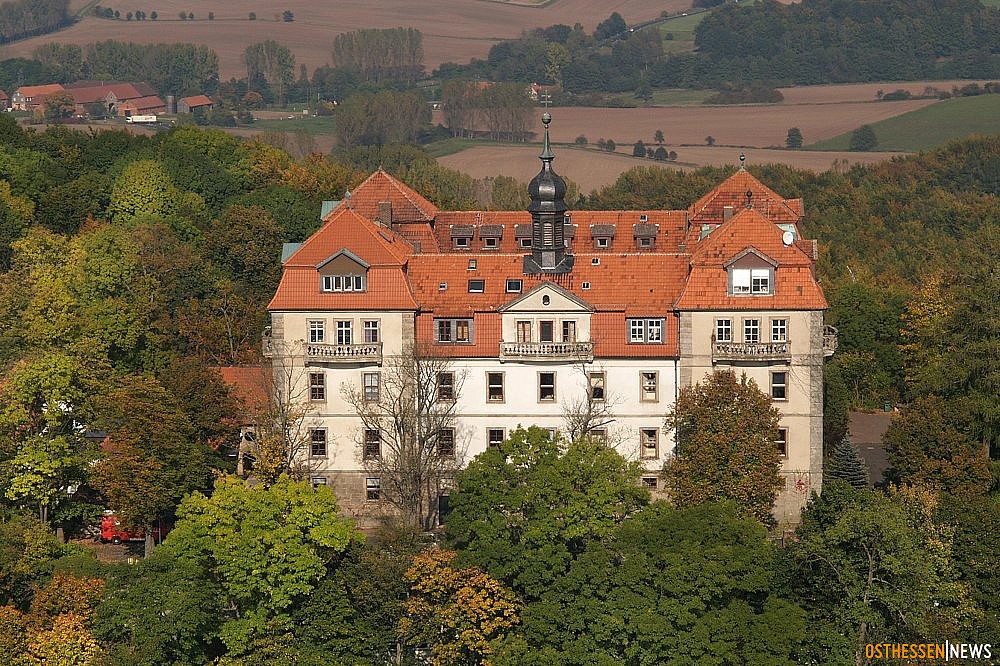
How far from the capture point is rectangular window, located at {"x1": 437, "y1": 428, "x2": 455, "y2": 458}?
310 ft

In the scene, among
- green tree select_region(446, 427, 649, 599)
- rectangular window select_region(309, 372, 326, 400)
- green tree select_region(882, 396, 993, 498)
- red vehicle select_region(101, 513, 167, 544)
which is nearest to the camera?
green tree select_region(446, 427, 649, 599)

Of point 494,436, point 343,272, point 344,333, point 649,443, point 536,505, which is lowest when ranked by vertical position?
point 536,505

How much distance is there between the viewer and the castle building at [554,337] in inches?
3661

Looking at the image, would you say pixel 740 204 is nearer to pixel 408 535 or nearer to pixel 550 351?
pixel 550 351

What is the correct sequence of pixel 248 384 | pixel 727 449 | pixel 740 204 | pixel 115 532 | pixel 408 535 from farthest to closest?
pixel 740 204 → pixel 248 384 → pixel 115 532 → pixel 727 449 → pixel 408 535

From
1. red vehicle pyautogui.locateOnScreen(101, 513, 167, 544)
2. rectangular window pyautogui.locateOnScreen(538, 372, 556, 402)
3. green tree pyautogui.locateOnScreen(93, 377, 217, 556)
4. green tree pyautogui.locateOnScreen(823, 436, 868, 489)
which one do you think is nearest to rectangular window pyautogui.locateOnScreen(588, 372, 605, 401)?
rectangular window pyautogui.locateOnScreen(538, 372, 556, 402)

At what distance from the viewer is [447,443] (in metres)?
94.6

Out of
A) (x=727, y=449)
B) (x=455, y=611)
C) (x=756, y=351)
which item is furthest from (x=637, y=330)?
(x=455, y=611)

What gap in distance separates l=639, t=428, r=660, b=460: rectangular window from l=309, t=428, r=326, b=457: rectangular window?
1539 cm

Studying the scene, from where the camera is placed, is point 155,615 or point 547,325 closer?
point 155,615

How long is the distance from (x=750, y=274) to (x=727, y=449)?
9.89 meters

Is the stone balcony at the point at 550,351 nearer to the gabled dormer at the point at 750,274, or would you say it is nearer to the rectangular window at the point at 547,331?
the rectangular window at the point at 547,331

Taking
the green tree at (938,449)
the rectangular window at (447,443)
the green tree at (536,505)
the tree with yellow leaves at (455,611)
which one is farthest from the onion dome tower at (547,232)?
the tree with yellow leaves at (455,611)

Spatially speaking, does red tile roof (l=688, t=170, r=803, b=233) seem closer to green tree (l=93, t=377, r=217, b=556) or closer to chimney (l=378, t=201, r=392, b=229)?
chimney (l=378, t=201, r=392, b=229)
